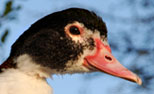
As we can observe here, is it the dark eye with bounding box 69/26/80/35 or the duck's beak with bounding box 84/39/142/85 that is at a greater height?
the dark eye with bounding box 69/26/80/35

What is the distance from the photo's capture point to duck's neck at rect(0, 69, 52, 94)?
341 centimetres

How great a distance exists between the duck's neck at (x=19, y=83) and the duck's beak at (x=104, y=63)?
0.36 m

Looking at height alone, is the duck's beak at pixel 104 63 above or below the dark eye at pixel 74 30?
below

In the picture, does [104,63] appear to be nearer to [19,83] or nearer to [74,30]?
[74,30]

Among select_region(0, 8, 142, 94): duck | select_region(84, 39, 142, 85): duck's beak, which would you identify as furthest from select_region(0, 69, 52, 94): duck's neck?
select_region(84, 39, 142, 85): duck's beak

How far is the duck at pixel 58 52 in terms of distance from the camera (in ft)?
11.5

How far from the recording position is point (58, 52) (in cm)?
364

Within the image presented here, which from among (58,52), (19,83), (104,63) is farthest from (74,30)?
(19,83)

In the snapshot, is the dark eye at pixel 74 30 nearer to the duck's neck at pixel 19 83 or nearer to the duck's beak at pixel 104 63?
the duck's beak at pixel 104 63

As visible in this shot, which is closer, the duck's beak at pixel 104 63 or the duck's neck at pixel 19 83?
the duck's neck at pixel 19 83

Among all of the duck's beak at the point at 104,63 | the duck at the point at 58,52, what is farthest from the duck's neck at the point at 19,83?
the duck's beak at the point at 104,63

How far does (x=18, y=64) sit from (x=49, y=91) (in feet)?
0.95

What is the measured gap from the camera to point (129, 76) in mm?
3482

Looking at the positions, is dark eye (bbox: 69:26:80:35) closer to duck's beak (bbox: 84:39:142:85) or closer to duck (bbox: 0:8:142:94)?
duck (bbox: 0:8:142:94)
